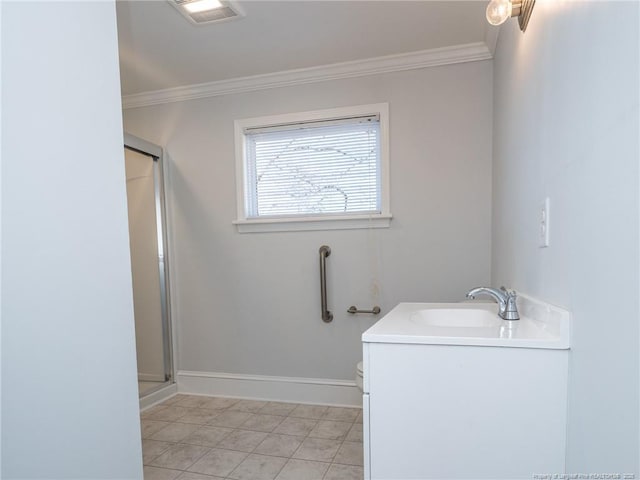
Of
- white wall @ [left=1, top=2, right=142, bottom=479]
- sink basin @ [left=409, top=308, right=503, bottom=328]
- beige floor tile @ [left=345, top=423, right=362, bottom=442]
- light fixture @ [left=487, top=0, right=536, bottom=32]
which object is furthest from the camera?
beige floor tile @ [left=345, top=423, right=362, bottom=442]

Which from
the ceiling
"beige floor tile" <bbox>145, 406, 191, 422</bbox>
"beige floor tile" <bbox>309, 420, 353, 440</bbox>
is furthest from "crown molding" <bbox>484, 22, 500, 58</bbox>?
"beige floor tile" <bbox>145, 406, 191, 422</bbox>

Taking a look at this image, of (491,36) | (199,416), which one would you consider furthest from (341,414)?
(491,36)

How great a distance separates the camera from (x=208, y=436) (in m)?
2.28

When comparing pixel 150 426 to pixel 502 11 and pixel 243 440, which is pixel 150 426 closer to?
pixel 243 440

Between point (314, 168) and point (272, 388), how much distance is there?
63.8 inches

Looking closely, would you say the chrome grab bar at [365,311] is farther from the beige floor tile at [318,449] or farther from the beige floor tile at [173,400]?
the beige floor tile at [173,400]

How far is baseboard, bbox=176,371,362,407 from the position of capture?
2.67 metres

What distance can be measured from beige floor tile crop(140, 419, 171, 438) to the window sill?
1.37 metres

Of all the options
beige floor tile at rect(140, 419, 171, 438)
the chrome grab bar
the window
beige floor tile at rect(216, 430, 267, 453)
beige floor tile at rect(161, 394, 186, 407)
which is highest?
the window

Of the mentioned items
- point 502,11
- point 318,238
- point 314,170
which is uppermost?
point 502,11

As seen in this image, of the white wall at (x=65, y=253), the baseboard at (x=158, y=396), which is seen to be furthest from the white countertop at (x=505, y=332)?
the baseboard at (x=158, y=396)

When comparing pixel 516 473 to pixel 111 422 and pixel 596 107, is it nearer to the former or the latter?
pixel 596 107

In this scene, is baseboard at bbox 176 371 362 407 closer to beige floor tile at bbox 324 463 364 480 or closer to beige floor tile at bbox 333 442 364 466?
beige floor tile at bbox 333 442 364 466

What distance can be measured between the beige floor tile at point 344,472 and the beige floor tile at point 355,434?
275mm
